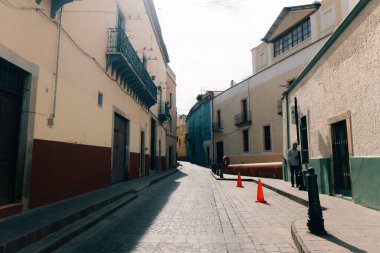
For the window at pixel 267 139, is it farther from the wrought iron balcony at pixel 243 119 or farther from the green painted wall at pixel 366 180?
the green painted wall at pixel 366 180

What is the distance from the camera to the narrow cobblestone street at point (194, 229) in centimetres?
416

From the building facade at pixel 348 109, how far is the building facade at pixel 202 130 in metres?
25.7

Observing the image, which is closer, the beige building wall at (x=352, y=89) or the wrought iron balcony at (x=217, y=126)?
the beige building wall at (x=352, y=89)

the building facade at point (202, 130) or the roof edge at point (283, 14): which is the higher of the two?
the roof edge at point (283, 14)

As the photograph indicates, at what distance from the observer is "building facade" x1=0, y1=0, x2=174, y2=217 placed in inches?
216

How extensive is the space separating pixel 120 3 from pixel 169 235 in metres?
10.6

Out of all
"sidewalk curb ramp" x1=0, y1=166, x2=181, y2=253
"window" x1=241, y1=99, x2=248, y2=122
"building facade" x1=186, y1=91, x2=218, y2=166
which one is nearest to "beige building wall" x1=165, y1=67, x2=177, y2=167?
"building facade" x1=186, y1=91, x2=218, y2=166

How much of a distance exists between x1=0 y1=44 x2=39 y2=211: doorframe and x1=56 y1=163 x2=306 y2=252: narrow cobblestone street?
1.57 m

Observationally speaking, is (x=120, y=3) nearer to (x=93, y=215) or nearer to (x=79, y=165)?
(x=79, y=165)

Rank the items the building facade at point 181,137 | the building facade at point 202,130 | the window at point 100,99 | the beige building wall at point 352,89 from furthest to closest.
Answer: the building facade at point 181,137, the building facade at point 202,130, the window at point 100,99, the beige building wall at point 352,89

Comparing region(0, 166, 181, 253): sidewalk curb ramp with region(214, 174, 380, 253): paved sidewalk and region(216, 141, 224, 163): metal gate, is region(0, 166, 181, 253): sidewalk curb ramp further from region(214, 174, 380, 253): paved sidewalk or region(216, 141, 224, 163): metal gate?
region(216, 141, 224, 163): metal gate

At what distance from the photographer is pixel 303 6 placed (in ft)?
71.3

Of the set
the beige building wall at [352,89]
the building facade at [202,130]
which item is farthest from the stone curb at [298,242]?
the building facade at [202,130]

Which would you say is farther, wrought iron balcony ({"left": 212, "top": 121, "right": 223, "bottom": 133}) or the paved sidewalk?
wrought iron balcony ({"left": 212, "top": 121, "right": 223, "bottom": 133})
